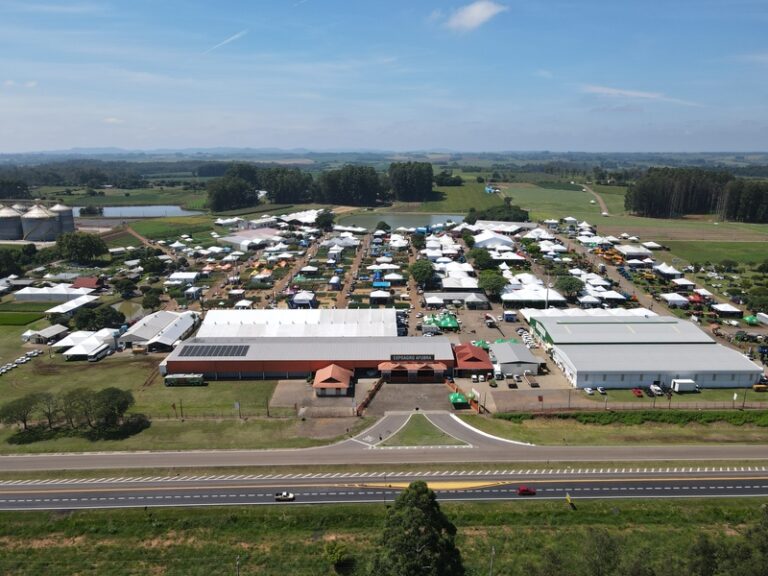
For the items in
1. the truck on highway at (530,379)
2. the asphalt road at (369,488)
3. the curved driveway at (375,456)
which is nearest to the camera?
the asphalt road at (369,488)

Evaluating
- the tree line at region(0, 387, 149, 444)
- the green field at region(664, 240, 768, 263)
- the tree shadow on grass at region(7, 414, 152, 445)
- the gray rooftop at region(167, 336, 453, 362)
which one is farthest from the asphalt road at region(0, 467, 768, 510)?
the green field at region(664, 240, 768, 263)

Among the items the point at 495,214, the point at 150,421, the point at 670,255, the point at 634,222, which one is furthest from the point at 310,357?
the point at 634,222

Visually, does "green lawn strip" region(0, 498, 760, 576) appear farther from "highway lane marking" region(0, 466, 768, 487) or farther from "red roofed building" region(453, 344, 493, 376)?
"red roofed building" region(453, 344, 493, 376)

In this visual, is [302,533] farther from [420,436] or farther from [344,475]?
→ [420,436]

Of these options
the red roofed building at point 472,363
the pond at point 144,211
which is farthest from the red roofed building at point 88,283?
the pond at point 144,211

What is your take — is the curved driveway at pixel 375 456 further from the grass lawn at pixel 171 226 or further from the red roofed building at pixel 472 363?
the grass lawn at pixel 171 226
